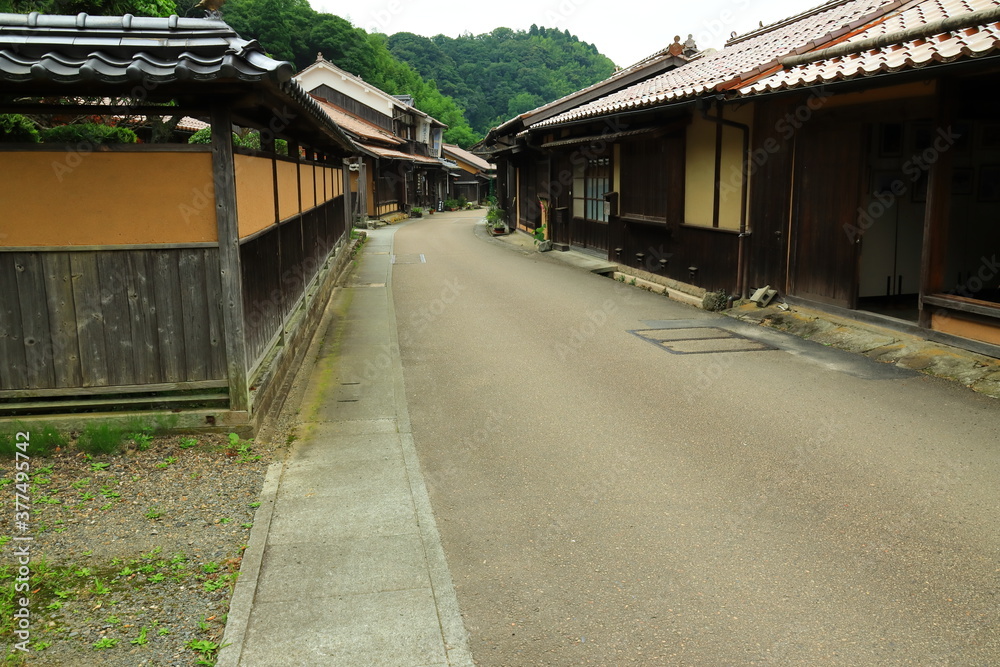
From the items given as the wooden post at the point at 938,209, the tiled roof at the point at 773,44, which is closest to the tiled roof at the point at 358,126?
the tiled roof at the point at 773,44

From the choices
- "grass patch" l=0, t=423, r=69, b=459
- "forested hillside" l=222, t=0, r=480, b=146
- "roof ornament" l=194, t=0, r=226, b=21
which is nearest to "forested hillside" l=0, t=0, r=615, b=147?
"forested hillside" l=222, t=0, r=480, b=146

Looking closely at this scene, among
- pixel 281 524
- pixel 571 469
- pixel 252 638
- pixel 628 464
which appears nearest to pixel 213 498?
pixel 281 524

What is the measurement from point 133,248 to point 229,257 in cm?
74

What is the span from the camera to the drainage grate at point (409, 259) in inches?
857

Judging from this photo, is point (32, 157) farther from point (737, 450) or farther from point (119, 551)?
point (737, 450)

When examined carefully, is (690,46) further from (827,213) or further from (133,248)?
(133,248)

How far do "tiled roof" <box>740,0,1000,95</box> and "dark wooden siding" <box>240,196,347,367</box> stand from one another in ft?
21.4

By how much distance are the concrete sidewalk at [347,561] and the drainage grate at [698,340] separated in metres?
4.35

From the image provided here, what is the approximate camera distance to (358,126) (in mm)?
41281

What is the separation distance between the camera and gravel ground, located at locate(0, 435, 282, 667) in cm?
366

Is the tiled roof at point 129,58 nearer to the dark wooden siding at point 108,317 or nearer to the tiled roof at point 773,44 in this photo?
the dark wooden siding at point 108,317

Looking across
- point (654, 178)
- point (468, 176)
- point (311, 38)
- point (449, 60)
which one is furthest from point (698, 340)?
point (449, 60)

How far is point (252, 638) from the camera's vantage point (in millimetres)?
3668

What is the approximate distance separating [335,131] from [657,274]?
7746 mm
